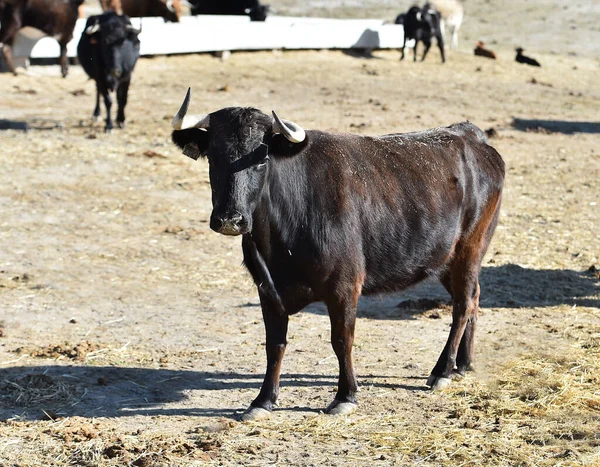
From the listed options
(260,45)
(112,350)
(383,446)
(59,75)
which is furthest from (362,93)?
(383,446)

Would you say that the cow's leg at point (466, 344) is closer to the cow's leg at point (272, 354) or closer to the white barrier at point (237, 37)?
the cow's leg at point (272, 354)

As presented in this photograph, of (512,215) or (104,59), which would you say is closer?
(512,215)

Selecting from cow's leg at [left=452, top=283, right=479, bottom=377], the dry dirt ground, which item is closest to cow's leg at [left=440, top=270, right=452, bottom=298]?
cow's leg at [left=452, top=283, right=479, bottom=377]

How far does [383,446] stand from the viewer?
5938 mm

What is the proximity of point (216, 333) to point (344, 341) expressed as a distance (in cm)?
193

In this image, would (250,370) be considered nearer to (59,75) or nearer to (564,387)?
(564,387)

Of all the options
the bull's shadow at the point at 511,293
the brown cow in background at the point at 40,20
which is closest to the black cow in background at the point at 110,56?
the brown cow in background at the point at 40,20

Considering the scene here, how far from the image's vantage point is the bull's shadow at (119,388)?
6.53m

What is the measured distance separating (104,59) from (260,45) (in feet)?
25.7

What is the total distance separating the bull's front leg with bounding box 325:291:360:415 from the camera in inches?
253

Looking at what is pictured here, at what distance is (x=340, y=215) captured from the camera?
6457 millimetres

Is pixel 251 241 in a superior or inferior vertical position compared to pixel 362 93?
superior

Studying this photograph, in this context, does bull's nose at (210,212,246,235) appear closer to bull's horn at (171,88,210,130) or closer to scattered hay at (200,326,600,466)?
bull's horn at (171,88,210,130)

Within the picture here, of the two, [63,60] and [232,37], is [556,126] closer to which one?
[232,37]
